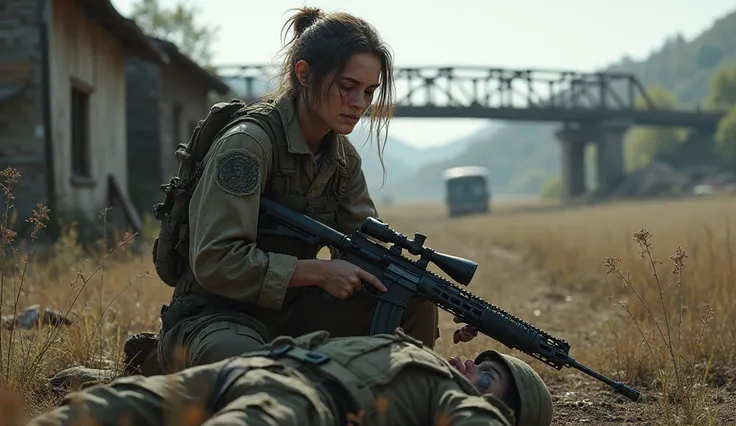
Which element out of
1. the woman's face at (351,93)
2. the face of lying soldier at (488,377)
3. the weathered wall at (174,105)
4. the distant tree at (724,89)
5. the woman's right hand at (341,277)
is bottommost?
the face of lying soldier at (488,377)

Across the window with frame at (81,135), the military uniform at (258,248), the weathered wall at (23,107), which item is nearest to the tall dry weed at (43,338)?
the military uniform at (258,248)

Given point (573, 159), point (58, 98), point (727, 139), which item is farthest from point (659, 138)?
point (58, 98)

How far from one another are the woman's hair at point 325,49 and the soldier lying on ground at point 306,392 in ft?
3.92

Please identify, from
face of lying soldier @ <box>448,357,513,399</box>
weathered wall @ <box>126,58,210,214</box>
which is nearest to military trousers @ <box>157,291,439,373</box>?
face of lying soldier @ <box>448,357,513,399</box>

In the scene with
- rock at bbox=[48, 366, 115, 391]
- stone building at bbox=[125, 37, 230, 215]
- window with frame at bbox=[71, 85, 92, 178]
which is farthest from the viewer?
stone building at bbox=[125, 37, 230, 215]

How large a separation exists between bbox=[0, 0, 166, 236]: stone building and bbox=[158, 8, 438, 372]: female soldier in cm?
830

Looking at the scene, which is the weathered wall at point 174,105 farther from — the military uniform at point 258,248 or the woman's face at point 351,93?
the woman's face at point 351,93

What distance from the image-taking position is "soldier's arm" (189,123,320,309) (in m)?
3.56

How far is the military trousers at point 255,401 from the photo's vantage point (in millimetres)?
2514

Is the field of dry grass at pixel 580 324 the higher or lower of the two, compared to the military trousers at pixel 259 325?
lower

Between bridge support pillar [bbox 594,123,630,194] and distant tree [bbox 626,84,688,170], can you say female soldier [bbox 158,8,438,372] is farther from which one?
distant tree [bbox 626,84,688,170]

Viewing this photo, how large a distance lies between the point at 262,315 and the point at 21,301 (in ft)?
10.5

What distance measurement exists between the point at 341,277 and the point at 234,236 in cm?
42

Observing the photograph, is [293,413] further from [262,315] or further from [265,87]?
[265,87]
